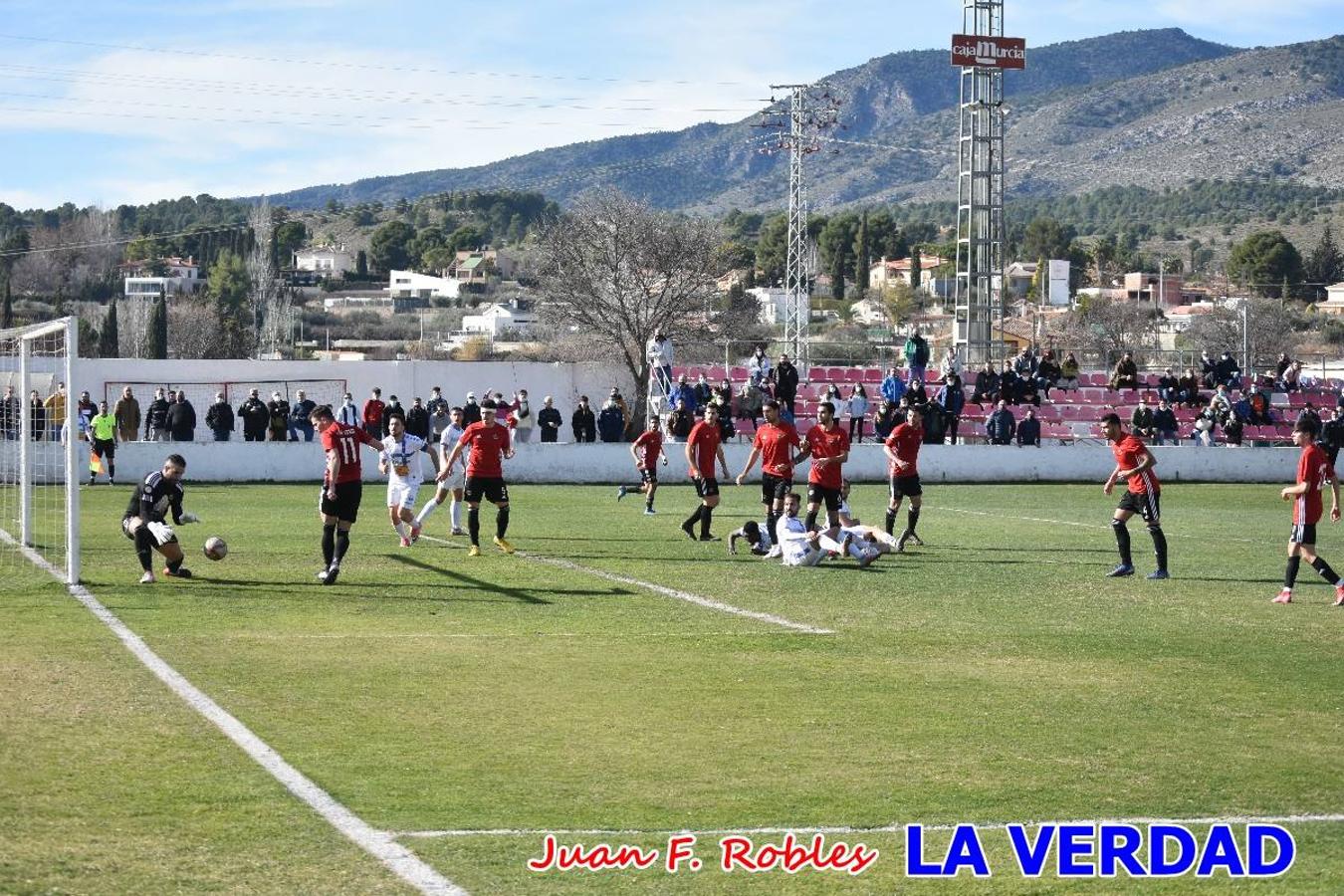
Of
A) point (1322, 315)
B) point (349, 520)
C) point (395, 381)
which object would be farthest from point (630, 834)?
point (1322, 315)

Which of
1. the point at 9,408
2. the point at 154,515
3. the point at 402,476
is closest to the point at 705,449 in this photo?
the point at 402,476

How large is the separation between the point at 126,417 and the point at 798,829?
117ft

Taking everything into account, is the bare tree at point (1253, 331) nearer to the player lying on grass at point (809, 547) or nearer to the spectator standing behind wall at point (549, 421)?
the spectator standing behind wall at point (549, 421)

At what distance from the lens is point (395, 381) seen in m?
49.0

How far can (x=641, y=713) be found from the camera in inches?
434

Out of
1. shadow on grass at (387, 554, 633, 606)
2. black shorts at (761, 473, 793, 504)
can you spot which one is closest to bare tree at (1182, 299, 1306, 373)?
black shorts at (761, 473, 793, 504)

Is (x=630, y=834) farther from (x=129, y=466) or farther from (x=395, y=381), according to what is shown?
(x=395, y=381)

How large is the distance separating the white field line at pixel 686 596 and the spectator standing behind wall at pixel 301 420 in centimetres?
2093

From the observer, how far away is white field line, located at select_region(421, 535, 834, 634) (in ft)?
49.8

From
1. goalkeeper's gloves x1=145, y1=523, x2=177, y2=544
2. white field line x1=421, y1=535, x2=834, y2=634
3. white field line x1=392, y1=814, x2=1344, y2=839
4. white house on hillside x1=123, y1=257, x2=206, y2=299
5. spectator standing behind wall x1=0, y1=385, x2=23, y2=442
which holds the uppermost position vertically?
white house on hillside x1=123, y1=257, x2=206, y2=299

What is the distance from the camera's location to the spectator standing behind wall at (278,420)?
41906 mm

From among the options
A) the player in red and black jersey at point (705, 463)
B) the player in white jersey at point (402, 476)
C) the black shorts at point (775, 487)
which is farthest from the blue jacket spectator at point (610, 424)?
the black shorts at point (775, 487)

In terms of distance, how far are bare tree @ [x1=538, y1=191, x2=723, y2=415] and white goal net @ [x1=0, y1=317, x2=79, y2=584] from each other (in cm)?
3312

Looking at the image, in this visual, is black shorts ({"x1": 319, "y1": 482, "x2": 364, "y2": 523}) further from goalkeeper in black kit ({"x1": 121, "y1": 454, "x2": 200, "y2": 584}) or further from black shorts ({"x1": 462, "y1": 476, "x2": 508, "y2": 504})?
black shorts ({"x1": 462, "y1": 476, "x2": 508, "y2": 504})
